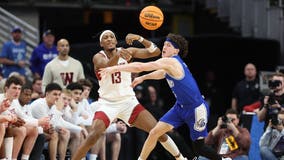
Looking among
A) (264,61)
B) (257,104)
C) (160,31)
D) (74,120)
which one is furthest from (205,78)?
(74,120)

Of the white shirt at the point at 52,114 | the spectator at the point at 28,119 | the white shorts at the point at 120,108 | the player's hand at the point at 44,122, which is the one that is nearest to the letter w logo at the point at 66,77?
the white shirt at the point at 52,114

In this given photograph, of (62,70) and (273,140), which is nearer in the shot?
(273,140)

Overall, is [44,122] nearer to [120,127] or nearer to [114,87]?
[114,87]

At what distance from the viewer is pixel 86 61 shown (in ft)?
60.1

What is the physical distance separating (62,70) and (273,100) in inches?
169

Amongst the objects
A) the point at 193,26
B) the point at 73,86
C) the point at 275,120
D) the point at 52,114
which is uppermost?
the point at 193,26

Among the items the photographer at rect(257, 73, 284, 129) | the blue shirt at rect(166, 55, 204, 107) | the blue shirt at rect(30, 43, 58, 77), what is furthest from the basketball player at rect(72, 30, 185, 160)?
the blue shirt at rect(30, 43, 58, 77)

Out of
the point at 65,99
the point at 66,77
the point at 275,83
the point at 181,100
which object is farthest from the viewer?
the point at 66,77

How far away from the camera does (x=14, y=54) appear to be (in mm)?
17422

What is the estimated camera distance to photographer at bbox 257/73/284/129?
14.0 m

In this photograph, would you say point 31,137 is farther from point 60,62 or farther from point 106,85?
point 60,62

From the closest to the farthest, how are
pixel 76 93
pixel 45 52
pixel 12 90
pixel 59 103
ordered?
pixel 12 90
pixel 59 103
pixel 76 93
pixel 45 52

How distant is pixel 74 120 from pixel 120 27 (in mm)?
9868

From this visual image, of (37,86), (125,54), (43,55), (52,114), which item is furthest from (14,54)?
(125,54)
